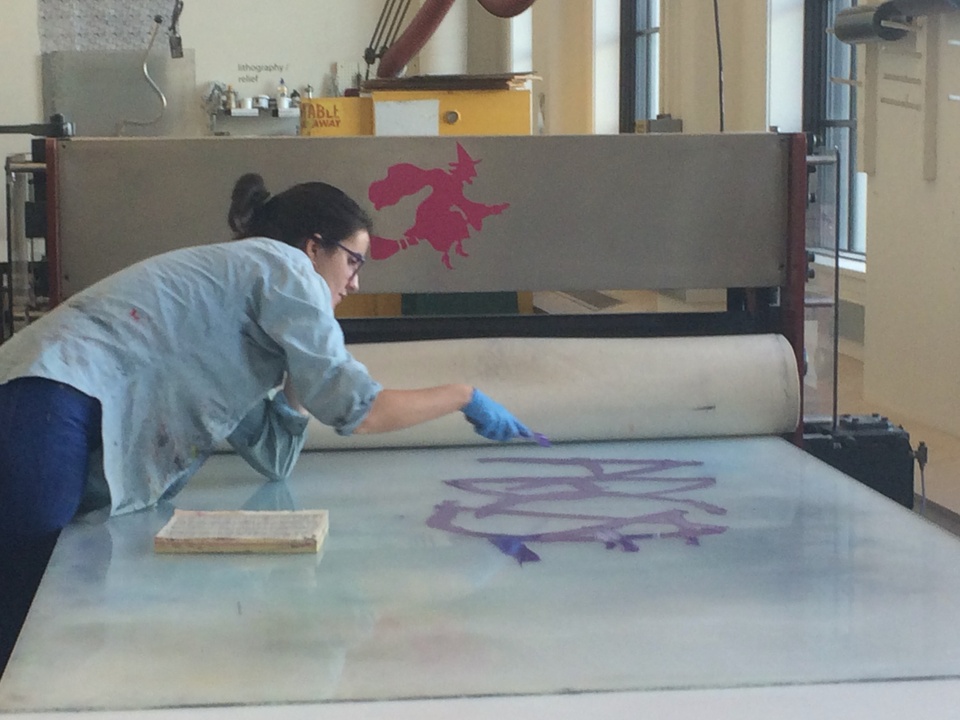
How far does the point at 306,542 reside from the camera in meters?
1.71

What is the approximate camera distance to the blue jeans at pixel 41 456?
68.6 inches

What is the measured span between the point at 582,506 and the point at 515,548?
25 cm

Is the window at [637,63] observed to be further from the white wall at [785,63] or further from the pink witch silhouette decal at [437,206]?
the pink witch silhouette decal at [437,206]

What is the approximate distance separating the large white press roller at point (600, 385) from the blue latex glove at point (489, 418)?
44cm

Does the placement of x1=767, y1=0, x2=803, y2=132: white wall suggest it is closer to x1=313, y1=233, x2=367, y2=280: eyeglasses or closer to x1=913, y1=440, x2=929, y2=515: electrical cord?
x1=913, y1=440, x2=929, y2=515: electrical cord

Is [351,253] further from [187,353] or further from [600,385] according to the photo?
[600,385]

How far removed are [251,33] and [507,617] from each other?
705 cm

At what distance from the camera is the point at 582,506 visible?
Result: 6.51ft

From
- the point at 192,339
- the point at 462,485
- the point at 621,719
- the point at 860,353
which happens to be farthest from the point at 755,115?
the point at 621,719

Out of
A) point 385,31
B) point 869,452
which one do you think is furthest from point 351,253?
point 385,31

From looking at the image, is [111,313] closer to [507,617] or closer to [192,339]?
[192,339]

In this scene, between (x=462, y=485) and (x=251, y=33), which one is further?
(x=251, y=33)

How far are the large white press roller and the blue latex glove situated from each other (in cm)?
44

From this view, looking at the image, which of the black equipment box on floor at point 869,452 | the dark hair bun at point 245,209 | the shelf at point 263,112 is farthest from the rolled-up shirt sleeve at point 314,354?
the shelf at point 263,112
